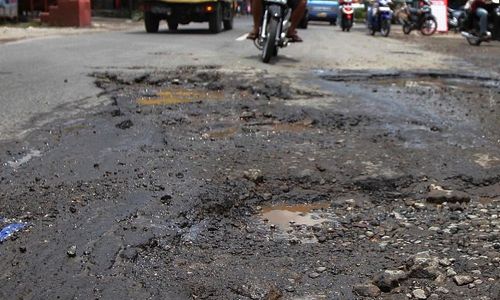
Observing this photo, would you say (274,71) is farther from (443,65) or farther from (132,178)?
(132,178)

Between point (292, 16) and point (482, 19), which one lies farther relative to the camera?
point (482, 19)

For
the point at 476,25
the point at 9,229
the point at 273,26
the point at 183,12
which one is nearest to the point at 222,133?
the point at 9,229

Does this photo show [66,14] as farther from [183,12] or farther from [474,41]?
[474,41]

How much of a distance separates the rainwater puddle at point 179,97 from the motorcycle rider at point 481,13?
33.5 feet

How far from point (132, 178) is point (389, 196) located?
1.39m

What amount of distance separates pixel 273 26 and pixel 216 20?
27.0 feet

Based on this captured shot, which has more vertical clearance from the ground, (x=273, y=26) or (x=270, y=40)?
(x=273, y=26)

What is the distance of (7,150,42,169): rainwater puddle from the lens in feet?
11.7

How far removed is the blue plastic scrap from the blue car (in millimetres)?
25640

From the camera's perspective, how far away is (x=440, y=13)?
21.3 metres

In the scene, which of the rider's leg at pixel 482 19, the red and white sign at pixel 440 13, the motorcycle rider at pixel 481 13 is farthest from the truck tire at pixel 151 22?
the red and white sign at pixel 440 13

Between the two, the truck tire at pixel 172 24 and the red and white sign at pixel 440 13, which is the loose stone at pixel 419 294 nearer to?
the truck tire at pixel 172 24

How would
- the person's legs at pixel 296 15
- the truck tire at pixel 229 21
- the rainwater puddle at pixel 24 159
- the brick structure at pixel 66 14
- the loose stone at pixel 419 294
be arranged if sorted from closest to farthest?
the loose stone at pixel 419 294 < the rainwater puddle at pixel 24 159 < the person's legs at pixel 296 15 < the truck tire at pixel 229 21 < the brick structure at pixel 66 14

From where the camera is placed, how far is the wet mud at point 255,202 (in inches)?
87.5
